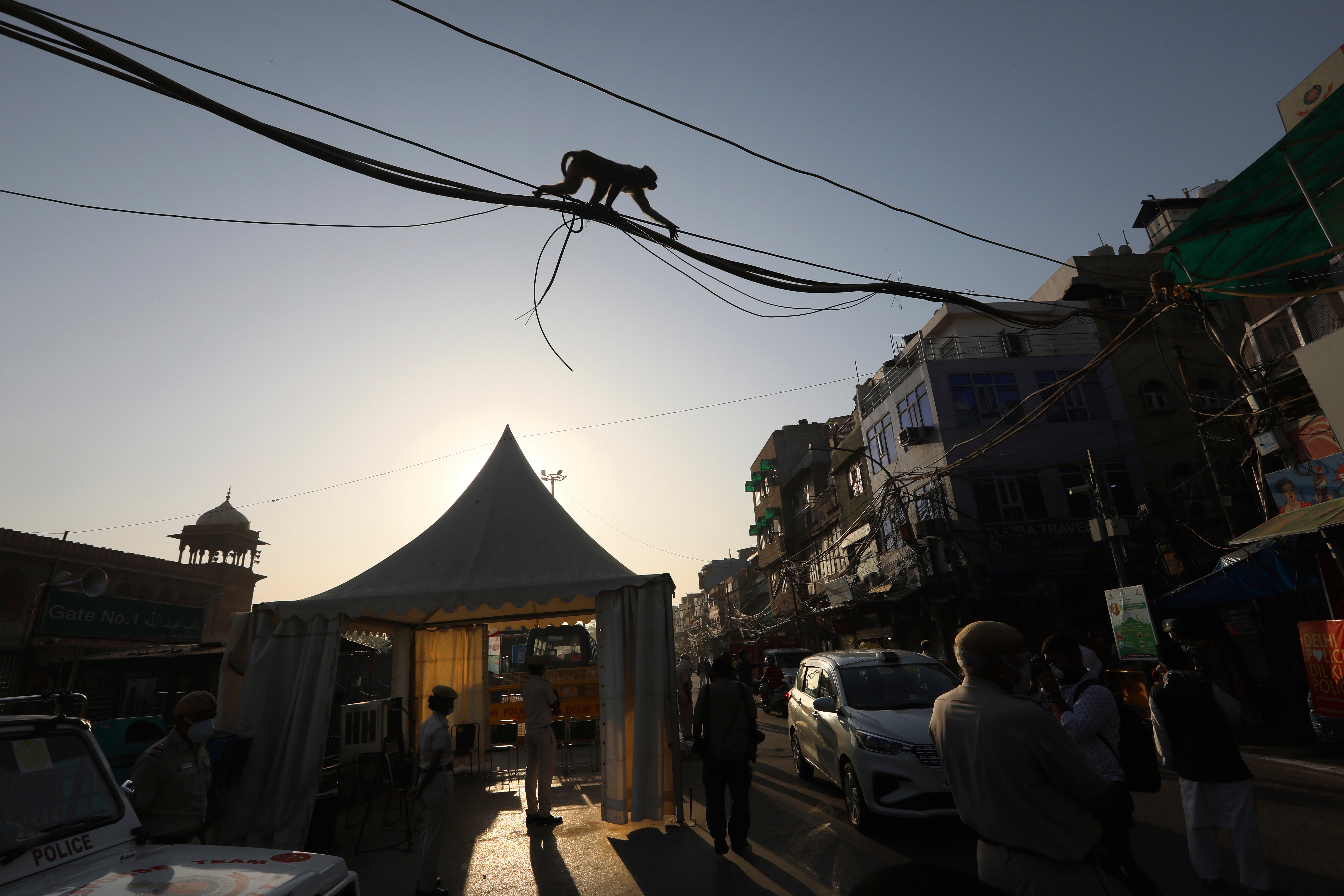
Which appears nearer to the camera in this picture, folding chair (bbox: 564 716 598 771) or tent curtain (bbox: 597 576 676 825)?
tent curtain (bbox: 597 576 676 825)

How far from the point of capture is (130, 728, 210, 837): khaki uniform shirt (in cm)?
426

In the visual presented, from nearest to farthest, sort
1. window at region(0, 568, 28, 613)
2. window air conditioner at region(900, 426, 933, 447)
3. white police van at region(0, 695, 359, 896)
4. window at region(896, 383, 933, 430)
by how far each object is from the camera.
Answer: white police van at region(0, 695, 359, 896)
window air conditioner at region(900, 426, 933, 447)
window at region(896, 383, 933, 430)
window at region(0, 568, 28, 613)

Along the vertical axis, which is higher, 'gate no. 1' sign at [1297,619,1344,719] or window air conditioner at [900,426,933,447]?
window air conditioner at [900,426,933,447]

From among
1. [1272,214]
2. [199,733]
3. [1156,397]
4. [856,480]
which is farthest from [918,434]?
[199,733]

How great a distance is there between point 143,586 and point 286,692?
132 feet

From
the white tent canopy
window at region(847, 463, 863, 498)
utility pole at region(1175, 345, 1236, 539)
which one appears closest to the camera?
the white tent canopy

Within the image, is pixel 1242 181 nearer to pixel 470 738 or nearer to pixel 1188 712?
pixel 1188 712

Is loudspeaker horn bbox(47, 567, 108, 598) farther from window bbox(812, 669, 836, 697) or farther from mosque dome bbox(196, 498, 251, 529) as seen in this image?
mosque dome bbox(196, 498, 251, 529)

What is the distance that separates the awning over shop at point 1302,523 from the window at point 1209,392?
12.1 meters

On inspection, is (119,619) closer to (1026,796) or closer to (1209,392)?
(1026,796)

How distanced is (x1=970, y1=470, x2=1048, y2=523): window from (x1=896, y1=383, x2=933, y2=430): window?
9.23 ft

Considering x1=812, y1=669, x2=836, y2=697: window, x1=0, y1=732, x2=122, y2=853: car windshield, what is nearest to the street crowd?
x1=0, y1=732, x2=122, y2=853: car windshield

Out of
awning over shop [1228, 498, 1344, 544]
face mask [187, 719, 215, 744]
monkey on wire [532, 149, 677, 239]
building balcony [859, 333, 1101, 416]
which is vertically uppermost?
building balcony [859, 333, 1101, 416]

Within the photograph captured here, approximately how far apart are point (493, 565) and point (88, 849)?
572cm
